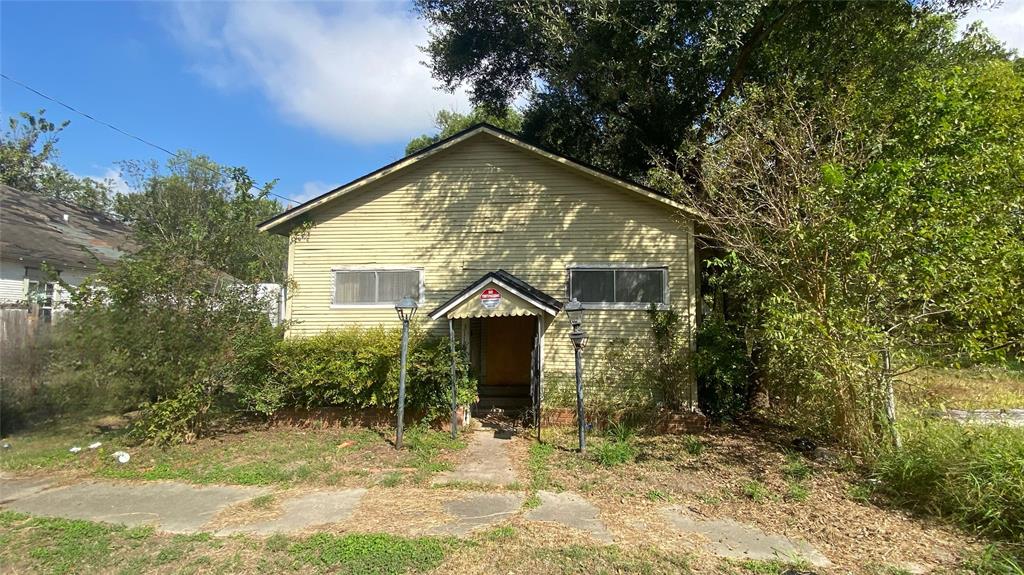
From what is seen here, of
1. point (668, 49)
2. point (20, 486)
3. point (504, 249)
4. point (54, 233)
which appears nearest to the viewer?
point (20, 486)

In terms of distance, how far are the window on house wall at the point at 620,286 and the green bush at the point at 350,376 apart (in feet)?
9.23

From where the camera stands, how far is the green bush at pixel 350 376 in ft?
27.0

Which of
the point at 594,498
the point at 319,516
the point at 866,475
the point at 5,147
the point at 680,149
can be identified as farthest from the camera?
the point at 5,147

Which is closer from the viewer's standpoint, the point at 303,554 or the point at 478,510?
the point at 303,554

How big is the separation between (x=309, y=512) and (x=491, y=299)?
13.9 feet

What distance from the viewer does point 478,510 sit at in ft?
17.3

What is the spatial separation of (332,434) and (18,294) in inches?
400

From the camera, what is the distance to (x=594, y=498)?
18.3 ft

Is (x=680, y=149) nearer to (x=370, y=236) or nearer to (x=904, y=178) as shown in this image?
(x=904, y=178)

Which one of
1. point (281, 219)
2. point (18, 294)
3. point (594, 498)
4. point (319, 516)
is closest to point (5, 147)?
point (18, 294)

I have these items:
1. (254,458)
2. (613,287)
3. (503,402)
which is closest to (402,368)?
(254,458)

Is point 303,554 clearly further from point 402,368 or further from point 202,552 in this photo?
point 402,368

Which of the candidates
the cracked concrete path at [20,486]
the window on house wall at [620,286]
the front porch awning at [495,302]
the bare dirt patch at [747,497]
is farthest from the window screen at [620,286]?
the cracked concrete path at [20,486]

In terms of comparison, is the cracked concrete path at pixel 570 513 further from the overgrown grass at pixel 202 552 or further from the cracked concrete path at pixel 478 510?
the overgrown grass at pixel 202 552
